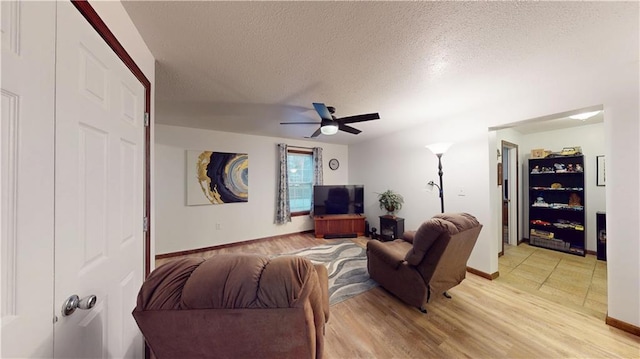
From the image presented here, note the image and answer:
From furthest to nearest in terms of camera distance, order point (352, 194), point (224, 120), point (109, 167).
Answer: point (352, 194) → point (224, 120) → point (109, 167)

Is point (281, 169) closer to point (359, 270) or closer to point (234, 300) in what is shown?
point (359, 270)

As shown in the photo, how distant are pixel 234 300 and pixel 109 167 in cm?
89

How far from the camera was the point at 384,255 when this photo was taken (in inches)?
84.4

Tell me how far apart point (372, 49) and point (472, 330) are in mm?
2423

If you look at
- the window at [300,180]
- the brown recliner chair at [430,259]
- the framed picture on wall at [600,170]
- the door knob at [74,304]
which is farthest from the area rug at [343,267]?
the framed picture on wall at [600,170]

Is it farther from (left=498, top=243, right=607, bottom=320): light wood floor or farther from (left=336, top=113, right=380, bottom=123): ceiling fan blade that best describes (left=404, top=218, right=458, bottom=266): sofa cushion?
(left=498, top=243, right=607, bottom=320): light wood floor

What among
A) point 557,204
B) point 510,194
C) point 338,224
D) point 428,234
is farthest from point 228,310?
point 557,204

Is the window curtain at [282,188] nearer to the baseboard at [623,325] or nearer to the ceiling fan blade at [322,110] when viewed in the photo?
the ceiling fan blade at [322,110]

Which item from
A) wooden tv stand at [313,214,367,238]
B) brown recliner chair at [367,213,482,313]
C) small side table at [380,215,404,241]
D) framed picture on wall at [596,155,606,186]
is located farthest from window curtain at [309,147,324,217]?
framed picture on wall at [596,155,606,186]

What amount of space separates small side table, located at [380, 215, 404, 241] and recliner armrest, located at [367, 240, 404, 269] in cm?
147

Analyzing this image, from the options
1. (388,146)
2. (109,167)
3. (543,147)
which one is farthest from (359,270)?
(543,147)

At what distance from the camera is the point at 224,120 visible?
10.1 feet

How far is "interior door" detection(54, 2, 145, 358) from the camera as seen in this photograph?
2.27 ft

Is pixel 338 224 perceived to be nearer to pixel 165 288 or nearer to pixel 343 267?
pixel 343 267
